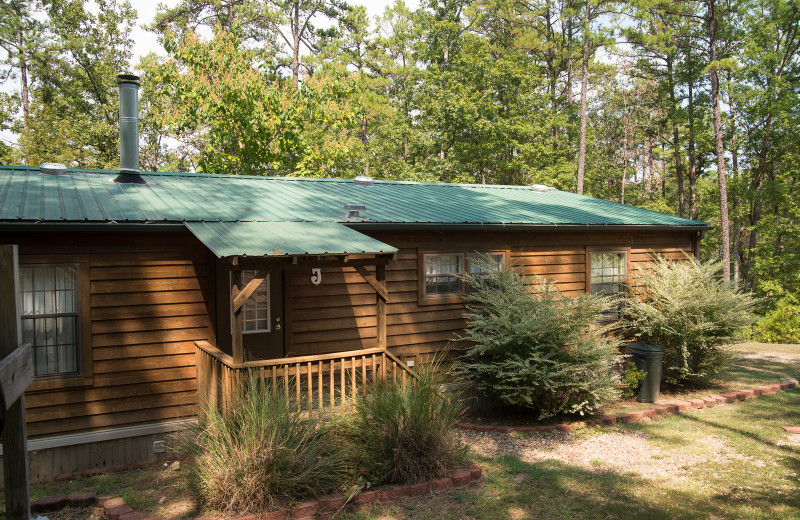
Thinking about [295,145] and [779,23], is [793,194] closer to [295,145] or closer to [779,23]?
[779,23]

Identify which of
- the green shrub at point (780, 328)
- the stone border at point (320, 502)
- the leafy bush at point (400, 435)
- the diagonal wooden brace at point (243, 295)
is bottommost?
the green shrub at point (780, 328)

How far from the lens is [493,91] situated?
2562cm

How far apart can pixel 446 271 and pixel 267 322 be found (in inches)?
120

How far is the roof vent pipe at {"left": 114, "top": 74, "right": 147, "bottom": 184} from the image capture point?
919 cm

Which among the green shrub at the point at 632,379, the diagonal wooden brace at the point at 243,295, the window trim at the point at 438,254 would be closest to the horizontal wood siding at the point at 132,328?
the diagonal wooden brace at the point at 243,295

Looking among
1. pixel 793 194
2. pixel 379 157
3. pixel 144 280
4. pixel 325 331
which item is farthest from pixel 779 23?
pixel 144 280

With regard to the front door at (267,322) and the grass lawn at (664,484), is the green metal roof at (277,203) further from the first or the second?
the grass lawn at (664,484)

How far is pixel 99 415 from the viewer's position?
279 inches

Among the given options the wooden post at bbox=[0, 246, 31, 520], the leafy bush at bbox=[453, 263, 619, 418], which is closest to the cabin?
the leafy bush at bbox=[453, 263, 619, 418]

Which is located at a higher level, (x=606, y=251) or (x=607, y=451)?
(x=606, y=251)

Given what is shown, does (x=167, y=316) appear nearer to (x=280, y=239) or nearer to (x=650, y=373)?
(x=280, y=239)

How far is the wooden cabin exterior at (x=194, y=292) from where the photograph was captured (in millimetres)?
6777

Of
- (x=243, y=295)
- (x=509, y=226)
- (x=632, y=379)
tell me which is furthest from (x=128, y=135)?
(x=632, y=379)

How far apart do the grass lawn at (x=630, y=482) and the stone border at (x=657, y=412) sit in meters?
0.21
